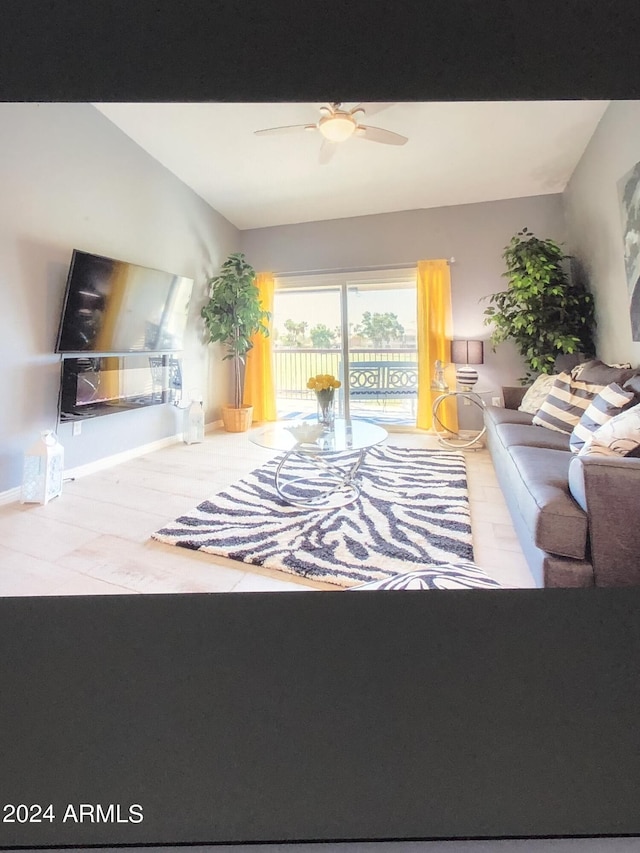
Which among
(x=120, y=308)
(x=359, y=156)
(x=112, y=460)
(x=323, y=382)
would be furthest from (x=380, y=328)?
(x=112, y=460)

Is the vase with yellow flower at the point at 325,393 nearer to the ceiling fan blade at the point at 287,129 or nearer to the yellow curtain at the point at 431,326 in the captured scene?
the yellow curtain at the point at 431,326

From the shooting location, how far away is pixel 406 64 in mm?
620

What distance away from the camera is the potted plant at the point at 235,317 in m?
2.12

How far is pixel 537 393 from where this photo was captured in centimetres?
212

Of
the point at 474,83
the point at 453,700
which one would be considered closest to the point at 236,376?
the point at 474,83

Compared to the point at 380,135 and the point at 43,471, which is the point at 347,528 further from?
the point at 380,135

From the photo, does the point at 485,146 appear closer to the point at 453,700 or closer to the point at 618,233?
the point at 618,233

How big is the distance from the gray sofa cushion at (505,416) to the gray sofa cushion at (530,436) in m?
0.08

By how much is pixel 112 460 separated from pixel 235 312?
1.28 metres

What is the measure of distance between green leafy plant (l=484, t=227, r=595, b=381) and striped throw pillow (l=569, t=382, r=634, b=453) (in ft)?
1.31

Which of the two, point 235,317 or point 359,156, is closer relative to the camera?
point 359,156

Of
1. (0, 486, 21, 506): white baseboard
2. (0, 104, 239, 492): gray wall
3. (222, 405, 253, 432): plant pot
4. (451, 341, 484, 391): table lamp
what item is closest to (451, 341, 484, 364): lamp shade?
(451, 341, 484, 391): table lamp

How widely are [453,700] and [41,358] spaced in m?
2.48

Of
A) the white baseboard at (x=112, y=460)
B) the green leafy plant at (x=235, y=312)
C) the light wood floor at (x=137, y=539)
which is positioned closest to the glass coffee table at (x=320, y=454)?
the light wood floor at (x=137, y=539)
